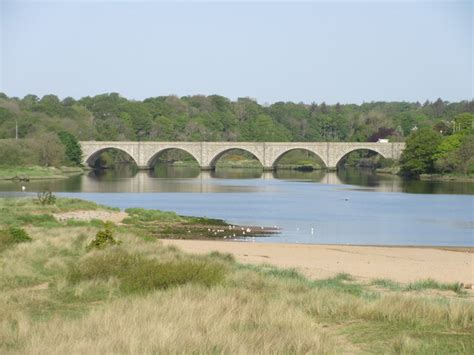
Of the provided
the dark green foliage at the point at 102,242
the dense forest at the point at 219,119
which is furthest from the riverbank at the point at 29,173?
the dark green foliage at the point at 102,242

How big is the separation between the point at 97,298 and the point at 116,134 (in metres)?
134

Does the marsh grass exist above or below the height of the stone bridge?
below

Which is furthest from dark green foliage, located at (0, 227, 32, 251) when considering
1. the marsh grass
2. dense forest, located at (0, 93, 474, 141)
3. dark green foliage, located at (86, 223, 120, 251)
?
dense forest, located at (0, 93, 474, 141)

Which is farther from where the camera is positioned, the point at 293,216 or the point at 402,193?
the point at 402,193

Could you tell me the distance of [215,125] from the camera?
169250mm

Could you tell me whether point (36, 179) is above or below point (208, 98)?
below

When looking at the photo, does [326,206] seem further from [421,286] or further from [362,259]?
[421,286]

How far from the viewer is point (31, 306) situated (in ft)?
47.1

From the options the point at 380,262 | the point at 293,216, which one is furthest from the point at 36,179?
the point at 380,262

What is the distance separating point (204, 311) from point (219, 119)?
522 feet

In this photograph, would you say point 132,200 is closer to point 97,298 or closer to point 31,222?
point 31,222

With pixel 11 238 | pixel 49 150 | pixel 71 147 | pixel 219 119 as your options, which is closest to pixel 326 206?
pixel 11 238

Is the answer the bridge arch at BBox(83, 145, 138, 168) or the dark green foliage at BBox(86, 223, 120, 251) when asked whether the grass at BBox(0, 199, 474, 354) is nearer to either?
the dark green foliage at BBox(86, 223, 120, 251)

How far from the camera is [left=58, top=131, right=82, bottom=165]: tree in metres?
112
